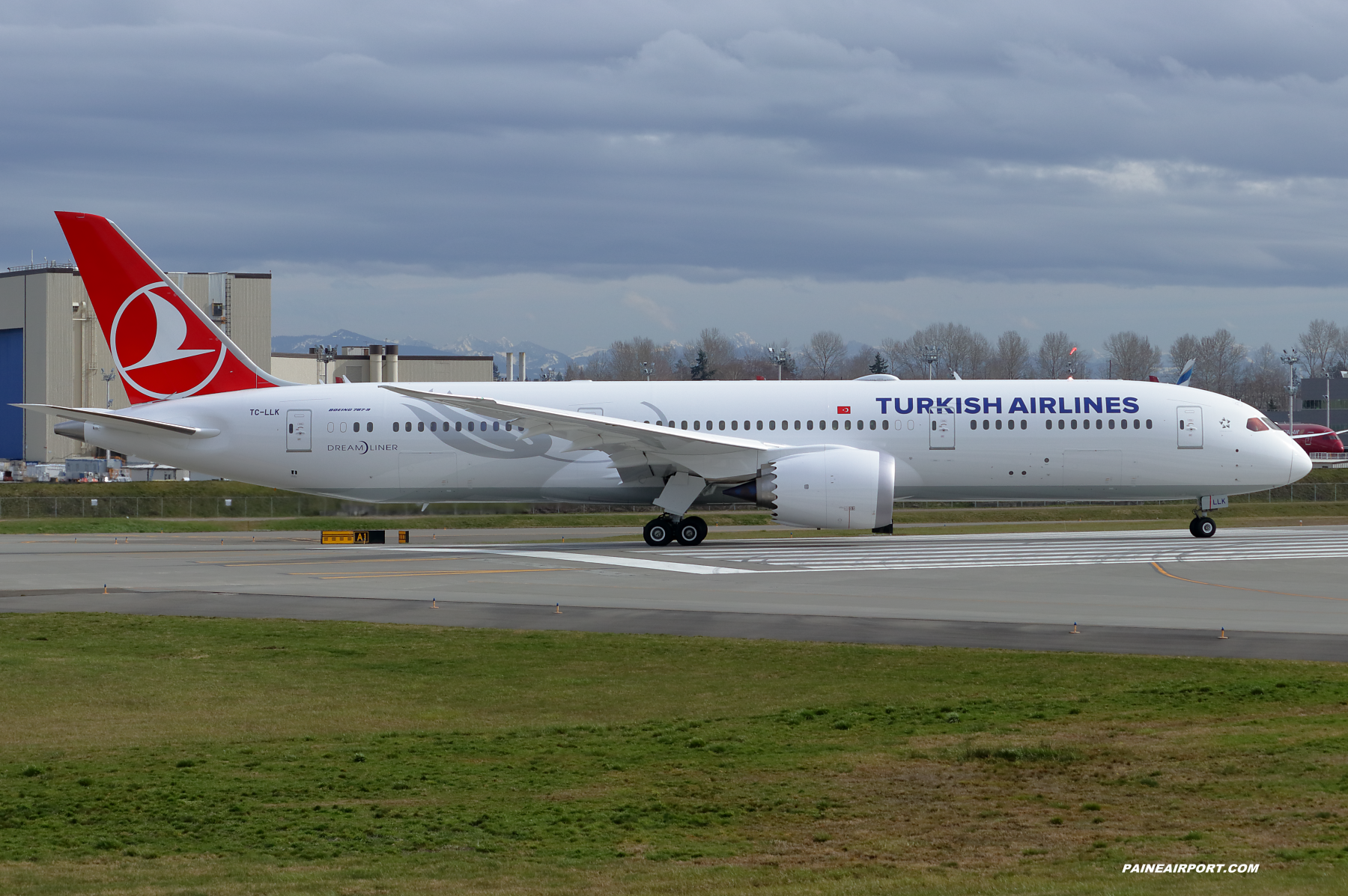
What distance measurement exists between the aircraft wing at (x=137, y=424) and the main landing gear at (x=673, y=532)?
41.6 ft

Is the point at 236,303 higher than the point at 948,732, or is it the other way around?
the point at 236,303

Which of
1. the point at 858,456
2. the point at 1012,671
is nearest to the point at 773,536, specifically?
the point at 858,456

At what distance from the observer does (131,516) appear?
58469 millimetres

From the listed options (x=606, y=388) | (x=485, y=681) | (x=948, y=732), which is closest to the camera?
(x=948, y=732)

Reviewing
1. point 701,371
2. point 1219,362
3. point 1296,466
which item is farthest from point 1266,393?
point 1296,466

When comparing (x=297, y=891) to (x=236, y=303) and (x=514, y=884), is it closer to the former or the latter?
(x=514, y=884)

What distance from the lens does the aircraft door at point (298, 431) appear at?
36.7m

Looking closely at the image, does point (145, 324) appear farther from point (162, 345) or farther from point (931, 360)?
point (931, 360)

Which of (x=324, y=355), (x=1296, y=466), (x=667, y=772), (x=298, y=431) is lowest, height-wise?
(x=667, y=772)

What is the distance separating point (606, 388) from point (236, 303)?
77.3 metres

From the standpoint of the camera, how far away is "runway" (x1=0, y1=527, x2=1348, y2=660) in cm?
1931

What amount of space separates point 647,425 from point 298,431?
33.2ft

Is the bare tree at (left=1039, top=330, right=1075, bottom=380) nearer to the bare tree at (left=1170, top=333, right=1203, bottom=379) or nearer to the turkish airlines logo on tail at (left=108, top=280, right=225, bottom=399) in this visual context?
the bare tree at (left=1170, top=333, right=1203, bottom=379)

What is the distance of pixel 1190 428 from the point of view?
36000 millimetres
